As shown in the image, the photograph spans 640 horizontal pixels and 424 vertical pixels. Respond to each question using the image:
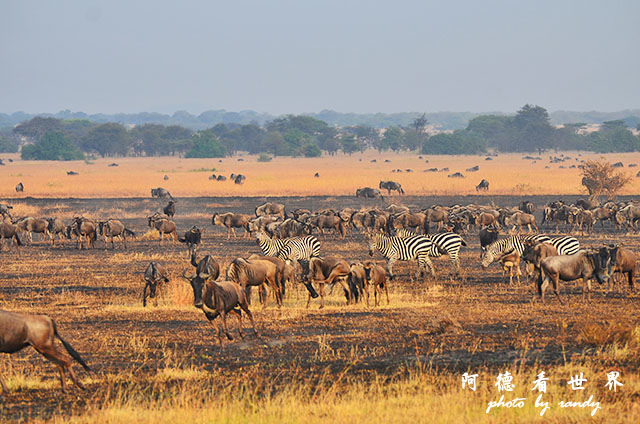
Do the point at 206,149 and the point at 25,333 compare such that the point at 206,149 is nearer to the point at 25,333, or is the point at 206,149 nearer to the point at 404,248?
the point at 404,248

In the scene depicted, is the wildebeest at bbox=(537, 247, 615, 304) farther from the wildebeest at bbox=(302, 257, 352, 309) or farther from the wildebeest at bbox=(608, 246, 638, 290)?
the wildebeest at bbox=(302, 257, 352, 309)

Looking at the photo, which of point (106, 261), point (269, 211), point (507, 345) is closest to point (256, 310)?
point (507, 345)

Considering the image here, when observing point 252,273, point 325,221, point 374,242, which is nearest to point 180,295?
point 252,273

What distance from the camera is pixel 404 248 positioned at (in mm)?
23188

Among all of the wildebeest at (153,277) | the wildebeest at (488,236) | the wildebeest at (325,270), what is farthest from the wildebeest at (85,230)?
the wildebeest at (325,270)

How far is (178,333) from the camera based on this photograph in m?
15.9

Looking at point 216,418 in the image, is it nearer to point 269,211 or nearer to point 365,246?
point 365,246

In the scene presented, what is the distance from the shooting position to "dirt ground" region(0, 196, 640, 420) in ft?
42.5

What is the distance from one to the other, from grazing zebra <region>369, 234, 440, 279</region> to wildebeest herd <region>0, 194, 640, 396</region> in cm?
3

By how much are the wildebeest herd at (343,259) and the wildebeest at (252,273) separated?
0.02m

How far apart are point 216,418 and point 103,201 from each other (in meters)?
44.5

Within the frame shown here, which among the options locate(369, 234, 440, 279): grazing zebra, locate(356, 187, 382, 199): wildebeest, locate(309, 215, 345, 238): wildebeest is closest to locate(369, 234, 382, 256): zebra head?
locate(369, 234, 440, 279): grazing zebra

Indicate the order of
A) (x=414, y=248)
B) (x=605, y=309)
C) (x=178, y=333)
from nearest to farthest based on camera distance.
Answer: (x=178, y=333)
(x=605, y=309)
(x=414, y=248)

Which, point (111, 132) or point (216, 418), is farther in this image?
point (111, 132)
